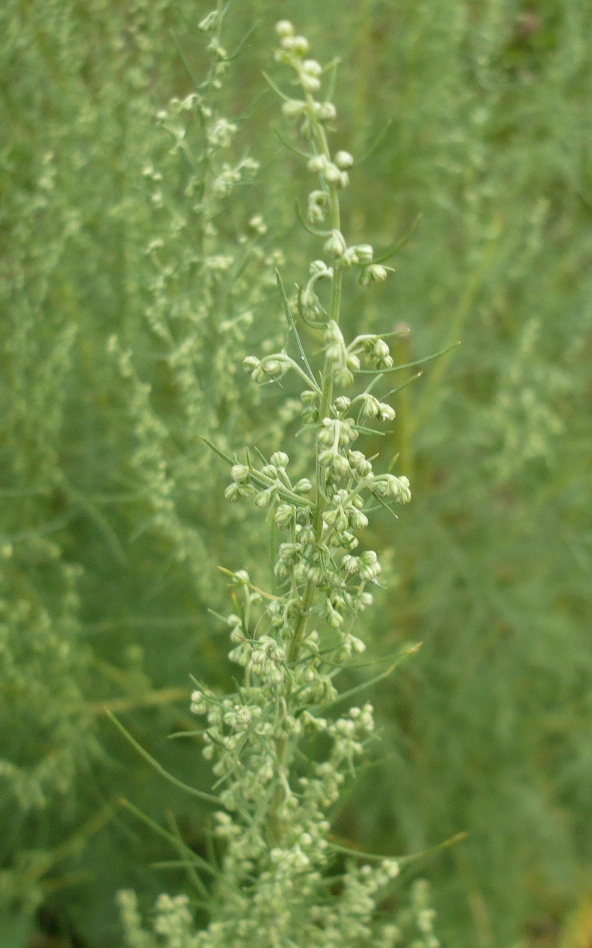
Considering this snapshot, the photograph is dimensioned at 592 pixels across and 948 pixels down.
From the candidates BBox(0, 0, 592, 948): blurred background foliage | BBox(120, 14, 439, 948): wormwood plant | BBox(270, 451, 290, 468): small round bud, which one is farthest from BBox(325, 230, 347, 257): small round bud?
BBox(0, 0, 592, 948): blurred background foliage

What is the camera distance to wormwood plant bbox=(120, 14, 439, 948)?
0.77 meters

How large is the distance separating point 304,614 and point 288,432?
106 centimetres

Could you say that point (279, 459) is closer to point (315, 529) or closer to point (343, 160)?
point (315, 529)

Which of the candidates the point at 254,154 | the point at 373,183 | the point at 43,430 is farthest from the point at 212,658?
the point at 373,183

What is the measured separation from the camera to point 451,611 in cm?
240

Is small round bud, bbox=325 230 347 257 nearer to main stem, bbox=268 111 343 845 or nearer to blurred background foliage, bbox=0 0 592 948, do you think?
main stem, bbox=268 111 343 845

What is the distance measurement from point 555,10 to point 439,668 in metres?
1.89

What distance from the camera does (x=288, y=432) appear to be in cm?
194

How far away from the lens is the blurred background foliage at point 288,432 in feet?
5.62

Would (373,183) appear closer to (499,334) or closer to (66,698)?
(499,334)

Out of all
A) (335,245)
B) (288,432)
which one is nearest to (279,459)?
(335,245)

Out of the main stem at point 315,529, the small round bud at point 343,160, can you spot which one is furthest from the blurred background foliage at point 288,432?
the small round bud at point 343,160

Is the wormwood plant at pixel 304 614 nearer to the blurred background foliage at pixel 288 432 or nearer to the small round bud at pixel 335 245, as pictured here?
the small round bud at pixel 335 245

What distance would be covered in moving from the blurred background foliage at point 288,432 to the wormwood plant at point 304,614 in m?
0.55
